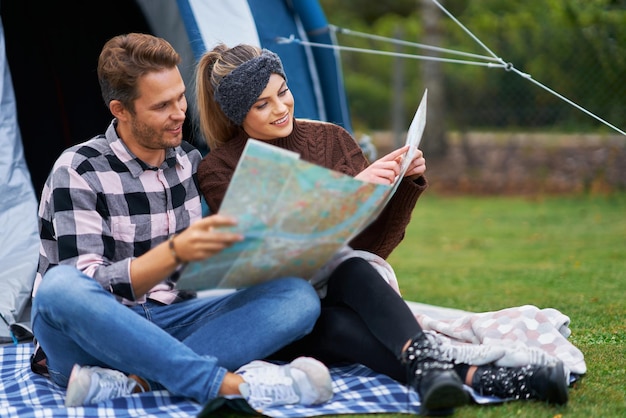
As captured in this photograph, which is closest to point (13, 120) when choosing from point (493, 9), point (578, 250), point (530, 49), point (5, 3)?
point (5, 3)

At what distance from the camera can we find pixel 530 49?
6820mm

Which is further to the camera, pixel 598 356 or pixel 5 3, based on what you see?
pixel 5 3

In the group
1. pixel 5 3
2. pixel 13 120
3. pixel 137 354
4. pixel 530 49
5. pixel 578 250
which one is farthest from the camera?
pixel 530 49

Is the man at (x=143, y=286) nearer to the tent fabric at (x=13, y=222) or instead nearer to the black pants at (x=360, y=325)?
the black pants at (x=360, y=325)

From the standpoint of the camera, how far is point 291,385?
6.56 ft

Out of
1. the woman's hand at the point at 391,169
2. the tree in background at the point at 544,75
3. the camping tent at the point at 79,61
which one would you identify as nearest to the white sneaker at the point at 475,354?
the woman's hand at the point at 391,169

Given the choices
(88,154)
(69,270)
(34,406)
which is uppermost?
(88,154)

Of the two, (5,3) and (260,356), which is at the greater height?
(5,3)

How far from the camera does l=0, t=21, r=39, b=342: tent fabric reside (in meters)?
2.69

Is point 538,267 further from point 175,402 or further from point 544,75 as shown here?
point 544,75

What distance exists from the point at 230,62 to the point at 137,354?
80 centimetres

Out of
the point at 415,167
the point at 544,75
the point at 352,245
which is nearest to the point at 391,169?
the point at 415,167

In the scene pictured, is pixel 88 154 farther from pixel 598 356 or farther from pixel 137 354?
pixel 598 356

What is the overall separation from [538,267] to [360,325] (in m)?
2.09
